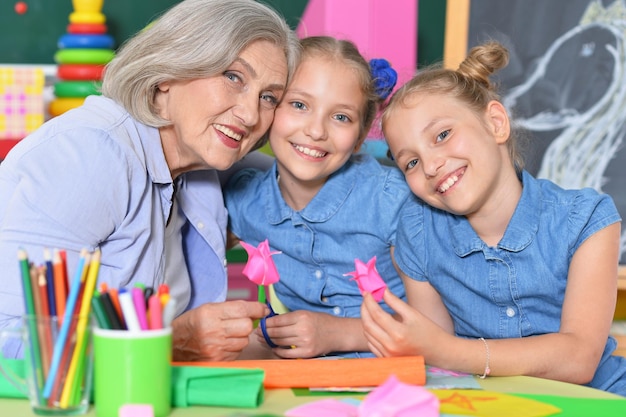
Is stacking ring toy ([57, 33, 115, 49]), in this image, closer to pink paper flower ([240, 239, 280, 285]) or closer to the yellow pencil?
pink paper flower ([240, 239, 280, 285])

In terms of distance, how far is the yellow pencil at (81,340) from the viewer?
0.88 metres

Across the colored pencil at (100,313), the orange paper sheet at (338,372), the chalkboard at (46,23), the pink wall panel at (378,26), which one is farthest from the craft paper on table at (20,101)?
the colored pencil at (100,313)

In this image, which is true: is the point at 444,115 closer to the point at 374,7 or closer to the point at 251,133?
the point at 251,133

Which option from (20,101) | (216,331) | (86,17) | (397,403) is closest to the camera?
(397,403)

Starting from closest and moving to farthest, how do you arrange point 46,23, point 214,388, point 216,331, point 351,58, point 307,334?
point 214,388 < point 216,331 < point 307,334 < point 351,58 < point 46,23

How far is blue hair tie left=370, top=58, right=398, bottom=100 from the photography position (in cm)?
178

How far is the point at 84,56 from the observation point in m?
2.74

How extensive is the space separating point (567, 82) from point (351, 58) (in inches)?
43.0

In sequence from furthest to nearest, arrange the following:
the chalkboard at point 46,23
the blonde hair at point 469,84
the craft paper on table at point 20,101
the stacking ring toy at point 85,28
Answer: the chalkboard at point 46,23 < the stacking ring toy at point 85,28 < the craft paper on table at point 20,101 < the blonde hair at point 469,84

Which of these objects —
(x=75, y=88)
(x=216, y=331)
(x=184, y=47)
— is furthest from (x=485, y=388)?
(x=75, y=88)

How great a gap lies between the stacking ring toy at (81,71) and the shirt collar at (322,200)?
1.17 m

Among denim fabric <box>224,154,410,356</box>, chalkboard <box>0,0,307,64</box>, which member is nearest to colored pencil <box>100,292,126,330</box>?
denim fabric <box>224,154,410,356</box>

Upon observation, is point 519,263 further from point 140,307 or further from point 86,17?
point 86,17

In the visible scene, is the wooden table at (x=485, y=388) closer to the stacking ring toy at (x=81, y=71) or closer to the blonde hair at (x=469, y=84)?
the blonde hair at (x=469, y=84)
